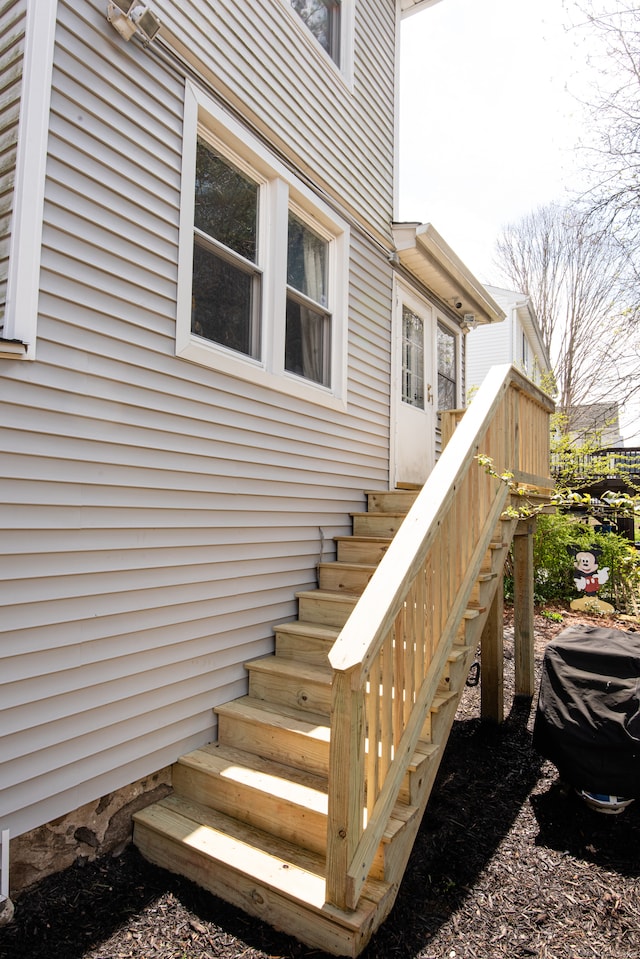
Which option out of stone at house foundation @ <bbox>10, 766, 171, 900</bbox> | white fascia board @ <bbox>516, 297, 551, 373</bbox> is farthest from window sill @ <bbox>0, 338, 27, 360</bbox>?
white fascia board @ <bbox>516, 297, 551, 373</bbox>

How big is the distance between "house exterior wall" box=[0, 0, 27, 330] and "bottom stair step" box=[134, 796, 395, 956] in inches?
90.5

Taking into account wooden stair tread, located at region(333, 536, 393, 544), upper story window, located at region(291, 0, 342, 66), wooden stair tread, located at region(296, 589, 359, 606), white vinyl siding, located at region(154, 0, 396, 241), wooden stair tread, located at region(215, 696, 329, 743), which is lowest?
wooden stair tread, located at region(215, 696, 329, 743)

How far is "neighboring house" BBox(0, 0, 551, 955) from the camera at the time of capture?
6.87 ft

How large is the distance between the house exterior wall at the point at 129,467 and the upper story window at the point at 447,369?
324 centimetres

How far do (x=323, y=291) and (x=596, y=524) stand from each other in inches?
281

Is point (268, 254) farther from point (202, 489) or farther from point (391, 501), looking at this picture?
point (391, 501)

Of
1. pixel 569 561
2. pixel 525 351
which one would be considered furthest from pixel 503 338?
pixel 569 561

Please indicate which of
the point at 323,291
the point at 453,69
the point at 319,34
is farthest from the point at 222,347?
the point at 453,69

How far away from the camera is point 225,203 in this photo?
3332 mm

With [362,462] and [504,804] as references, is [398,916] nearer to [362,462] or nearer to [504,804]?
[504,804]

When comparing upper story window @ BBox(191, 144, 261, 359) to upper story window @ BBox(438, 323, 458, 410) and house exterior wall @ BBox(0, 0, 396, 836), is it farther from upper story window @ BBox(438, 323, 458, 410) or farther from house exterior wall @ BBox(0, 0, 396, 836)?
upper story window @ BBox(438, 323, 458, 410)

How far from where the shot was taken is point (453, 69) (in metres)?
6.56

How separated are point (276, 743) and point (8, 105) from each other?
301 cm

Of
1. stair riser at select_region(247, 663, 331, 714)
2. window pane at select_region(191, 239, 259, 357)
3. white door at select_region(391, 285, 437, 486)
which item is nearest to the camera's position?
stair riser at select_region(247, 663, 331, 714)
